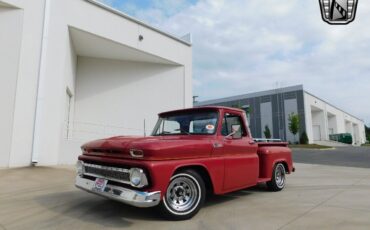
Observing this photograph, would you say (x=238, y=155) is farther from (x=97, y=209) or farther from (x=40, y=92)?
(x=40, y=92)

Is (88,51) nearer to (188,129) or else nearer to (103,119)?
(103,119)

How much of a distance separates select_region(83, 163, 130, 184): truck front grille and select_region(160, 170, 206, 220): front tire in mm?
611

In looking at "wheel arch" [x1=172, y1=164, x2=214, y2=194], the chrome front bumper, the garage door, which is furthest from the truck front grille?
the garage door

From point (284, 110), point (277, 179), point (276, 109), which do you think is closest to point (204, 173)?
point (277, 179)

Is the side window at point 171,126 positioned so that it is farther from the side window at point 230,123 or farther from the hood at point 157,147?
the side window at point 230,123

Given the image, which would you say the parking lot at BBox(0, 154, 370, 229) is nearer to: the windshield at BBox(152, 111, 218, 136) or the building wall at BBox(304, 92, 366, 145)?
the windshield at BBox(152, 111, 218, 136)

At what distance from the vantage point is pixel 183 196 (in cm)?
428

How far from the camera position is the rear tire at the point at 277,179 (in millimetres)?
6412

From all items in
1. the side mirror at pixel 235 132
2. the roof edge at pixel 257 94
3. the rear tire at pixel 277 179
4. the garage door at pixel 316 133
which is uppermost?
the roof edge at pixel 257 94

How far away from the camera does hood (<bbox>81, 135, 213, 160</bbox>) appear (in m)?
3.90

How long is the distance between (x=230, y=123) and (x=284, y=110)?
47.1m

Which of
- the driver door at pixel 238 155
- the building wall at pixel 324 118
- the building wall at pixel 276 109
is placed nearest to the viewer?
the driver door at pixel 238 155

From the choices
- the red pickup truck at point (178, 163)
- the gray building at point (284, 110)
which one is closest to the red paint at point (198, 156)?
the red pickup truck at point (178, 163)

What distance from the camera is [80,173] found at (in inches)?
189
